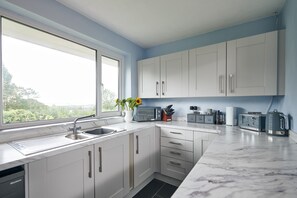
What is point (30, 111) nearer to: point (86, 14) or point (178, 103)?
point (86, 14)

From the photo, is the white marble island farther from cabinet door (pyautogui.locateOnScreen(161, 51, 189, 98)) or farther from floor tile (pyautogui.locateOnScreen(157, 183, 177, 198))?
cabinet door (pyautogui.locateOnScreen(161, 51, 189, 98))

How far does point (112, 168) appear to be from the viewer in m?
1.54

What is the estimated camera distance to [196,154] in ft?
6.27

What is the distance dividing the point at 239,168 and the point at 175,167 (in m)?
1.45

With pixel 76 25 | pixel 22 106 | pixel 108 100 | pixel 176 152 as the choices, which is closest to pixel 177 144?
pixel 176 152

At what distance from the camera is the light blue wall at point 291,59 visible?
4.24 feet

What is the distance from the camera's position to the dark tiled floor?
1871 millimetres

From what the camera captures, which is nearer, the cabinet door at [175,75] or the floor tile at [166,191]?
the floor tile at [166,191]

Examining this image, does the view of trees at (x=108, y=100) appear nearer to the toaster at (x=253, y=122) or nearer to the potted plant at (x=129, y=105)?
the potted plant at (x=129, y=105)

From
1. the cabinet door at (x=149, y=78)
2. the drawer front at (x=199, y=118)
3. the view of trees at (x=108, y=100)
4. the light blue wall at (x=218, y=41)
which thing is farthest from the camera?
the cabinet door at (x=149, y=78)

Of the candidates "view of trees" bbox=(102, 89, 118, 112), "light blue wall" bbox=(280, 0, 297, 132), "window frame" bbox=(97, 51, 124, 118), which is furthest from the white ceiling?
"view of trees" bbox=(102, 89, 118, 112)

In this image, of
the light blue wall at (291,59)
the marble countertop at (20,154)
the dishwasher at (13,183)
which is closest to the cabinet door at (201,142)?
the light blue wall at (291,59)

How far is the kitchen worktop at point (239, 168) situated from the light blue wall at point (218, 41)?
33.8 inches

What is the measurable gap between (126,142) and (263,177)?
1.34 metres
